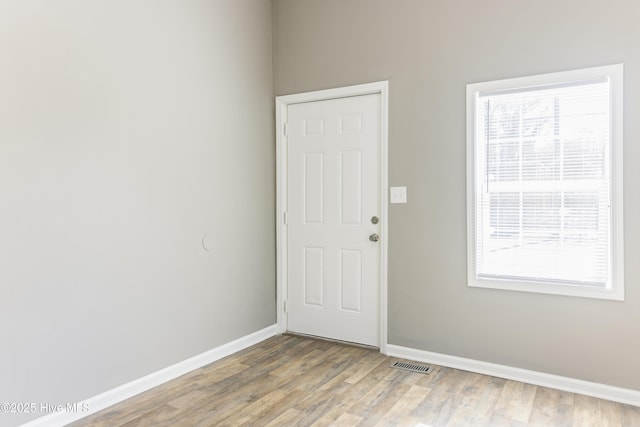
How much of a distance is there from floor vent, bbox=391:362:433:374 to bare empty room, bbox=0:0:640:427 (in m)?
0.09

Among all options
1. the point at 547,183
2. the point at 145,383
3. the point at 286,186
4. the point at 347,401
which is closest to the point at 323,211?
the point at 286,186

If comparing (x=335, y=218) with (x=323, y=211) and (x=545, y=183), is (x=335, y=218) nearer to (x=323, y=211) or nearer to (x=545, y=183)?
(x=323, y=211)

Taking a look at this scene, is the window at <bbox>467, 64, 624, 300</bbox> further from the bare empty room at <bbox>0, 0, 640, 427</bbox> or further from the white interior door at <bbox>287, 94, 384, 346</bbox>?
the white interior door at <bbox>287, 94, 384, 346</bbox>

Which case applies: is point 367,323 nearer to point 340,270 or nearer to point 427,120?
point 340,270

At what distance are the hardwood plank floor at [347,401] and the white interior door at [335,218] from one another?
57cm

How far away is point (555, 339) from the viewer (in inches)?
112

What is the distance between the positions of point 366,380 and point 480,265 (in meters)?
1.13

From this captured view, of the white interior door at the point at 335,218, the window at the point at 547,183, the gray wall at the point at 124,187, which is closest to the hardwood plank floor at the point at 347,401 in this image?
the gray wall at the point at 124,187

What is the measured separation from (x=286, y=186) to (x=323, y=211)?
17.4 inches

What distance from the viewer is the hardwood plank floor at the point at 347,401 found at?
2414 millimetres

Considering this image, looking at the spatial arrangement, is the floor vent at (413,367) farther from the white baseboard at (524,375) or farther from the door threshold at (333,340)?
the door threshold at (333,340)

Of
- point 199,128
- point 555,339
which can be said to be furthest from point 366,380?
point 199,128

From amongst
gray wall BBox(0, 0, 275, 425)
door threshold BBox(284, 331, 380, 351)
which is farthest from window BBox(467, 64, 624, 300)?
gray wall BBox(0, 0, 275, 425)

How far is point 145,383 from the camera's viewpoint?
2799 mm
